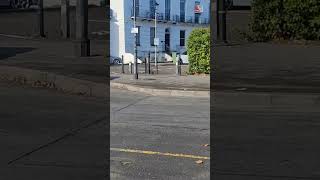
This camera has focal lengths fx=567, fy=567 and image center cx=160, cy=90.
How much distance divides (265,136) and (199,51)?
1158 centimetres

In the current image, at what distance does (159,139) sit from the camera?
24.1ft

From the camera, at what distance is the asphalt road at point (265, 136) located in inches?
221

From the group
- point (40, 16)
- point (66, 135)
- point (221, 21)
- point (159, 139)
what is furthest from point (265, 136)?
point (221, 21)

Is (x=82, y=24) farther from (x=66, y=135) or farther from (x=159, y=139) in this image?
(x=66, y=135)

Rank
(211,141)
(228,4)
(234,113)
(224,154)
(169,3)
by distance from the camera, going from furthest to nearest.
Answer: (169,3) → (234,113) → (211,141) → (224,154) → (228,4)

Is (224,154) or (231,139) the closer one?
(224,154)

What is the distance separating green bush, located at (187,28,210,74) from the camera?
62.5 feet

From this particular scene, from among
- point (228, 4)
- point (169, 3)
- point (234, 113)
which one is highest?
point (169, 3)

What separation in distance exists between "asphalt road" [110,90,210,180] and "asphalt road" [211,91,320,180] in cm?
24

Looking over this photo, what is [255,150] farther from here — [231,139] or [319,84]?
[319,84]

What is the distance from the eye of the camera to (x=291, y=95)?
1201 centimetres

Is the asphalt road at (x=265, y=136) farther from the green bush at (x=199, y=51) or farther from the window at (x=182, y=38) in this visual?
the window at (x=182, y=38)

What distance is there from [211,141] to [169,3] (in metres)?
41.5

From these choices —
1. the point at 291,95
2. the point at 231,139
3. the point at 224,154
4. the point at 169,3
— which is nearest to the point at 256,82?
the point at 291,95
